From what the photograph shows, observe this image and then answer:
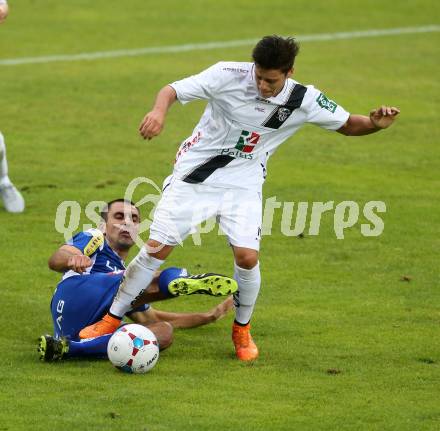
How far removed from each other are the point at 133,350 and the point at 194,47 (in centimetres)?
1618

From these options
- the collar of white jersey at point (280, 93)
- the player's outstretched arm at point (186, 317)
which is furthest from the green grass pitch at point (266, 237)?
the collar of white jersey at point (280, 93)

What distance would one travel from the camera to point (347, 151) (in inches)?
719

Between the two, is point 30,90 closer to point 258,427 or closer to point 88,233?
point 88,233

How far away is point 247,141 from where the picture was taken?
977cm

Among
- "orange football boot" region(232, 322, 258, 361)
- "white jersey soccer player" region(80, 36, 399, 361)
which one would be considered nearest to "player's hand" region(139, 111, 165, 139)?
"white jersey soccer player" region(80, 36, 399, 361)

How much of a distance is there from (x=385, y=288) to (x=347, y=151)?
20.7ft

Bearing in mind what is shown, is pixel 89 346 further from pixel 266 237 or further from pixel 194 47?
pixel 194 47

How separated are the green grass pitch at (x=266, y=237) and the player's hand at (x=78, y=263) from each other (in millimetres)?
807

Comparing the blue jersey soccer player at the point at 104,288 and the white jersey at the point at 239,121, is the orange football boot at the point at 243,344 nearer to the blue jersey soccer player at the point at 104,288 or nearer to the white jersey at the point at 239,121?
the blue jersey soccer player at the point at 104,288

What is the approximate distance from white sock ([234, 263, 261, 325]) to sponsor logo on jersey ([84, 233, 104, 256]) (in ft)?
3.89

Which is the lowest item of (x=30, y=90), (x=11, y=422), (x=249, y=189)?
(x=30, y=90)

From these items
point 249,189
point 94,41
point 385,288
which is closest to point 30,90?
point 94,41

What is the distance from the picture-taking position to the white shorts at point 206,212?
31.6ft

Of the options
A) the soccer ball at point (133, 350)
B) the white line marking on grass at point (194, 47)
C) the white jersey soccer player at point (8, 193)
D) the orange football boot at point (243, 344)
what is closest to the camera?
the soccer ball at point (133, 350)
